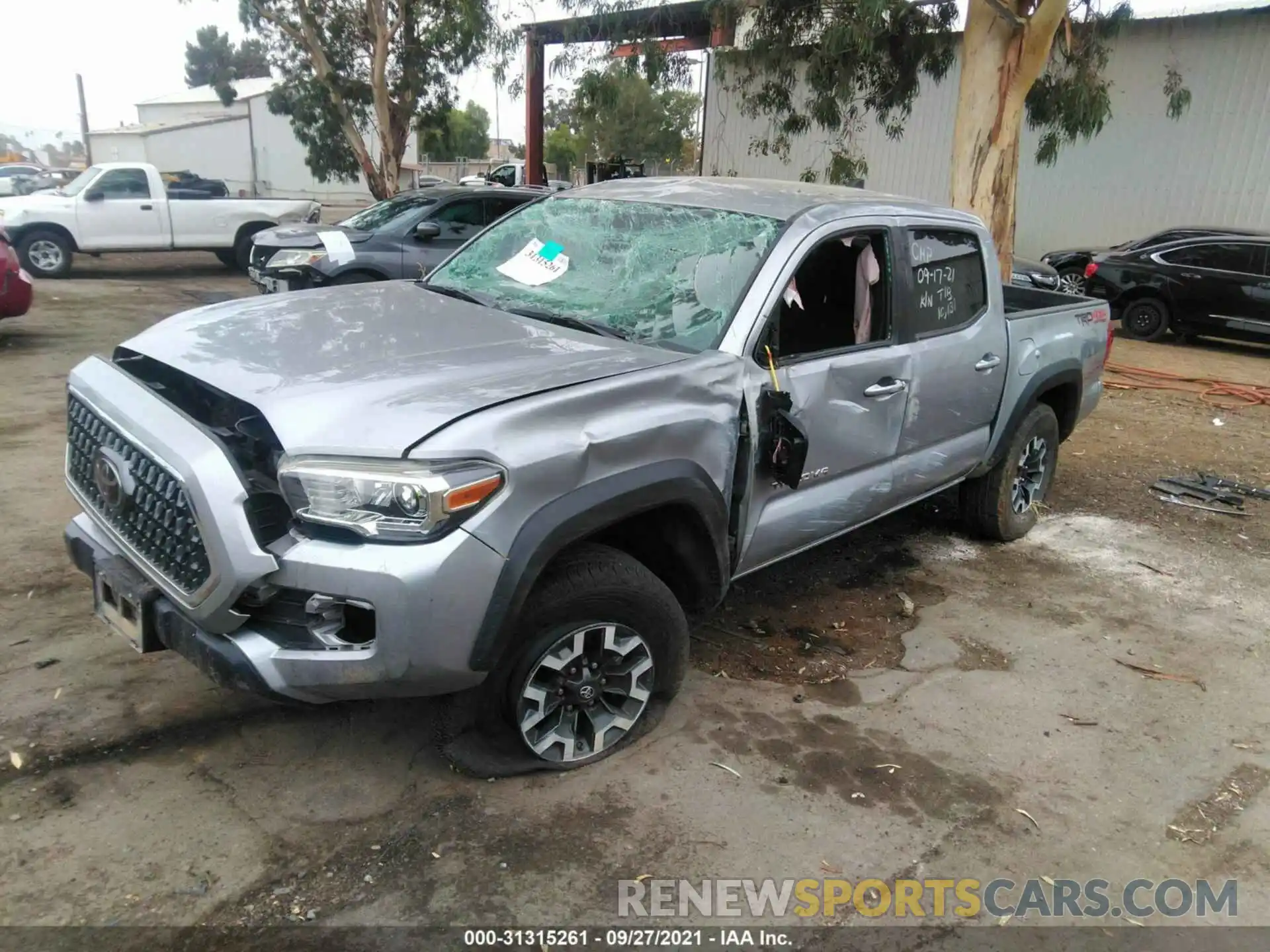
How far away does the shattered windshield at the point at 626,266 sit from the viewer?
11.4 ft

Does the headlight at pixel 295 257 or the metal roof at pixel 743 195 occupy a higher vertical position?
the metal roof at pixel 743 195

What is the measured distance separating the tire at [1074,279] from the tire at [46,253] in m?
14.9

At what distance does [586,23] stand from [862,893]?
13.2 metres

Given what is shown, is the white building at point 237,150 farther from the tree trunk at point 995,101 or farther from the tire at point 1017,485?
the tire at point 1017,485

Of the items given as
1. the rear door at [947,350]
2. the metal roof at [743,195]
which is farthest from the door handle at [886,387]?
the metal roof at [743,195]

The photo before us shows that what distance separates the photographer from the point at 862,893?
8.95ft

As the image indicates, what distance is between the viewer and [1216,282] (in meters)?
12.5

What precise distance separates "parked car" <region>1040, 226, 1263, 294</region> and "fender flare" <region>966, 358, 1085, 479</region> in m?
8.40

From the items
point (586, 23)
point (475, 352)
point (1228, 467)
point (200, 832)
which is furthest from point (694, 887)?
point (586, 23)

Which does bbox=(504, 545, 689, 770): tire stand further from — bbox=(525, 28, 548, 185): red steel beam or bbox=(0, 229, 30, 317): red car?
bbox=(525, 28, 548, 185): red steel beam

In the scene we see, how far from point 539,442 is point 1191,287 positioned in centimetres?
1284

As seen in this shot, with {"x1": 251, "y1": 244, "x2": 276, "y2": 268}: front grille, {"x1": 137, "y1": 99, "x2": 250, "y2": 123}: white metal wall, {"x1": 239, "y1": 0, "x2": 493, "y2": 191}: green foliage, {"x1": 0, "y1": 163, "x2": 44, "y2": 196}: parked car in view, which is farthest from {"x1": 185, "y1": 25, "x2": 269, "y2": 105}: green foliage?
{"x1": 251, "y1": 244, "x2": 276, "y2": 268}: front grille

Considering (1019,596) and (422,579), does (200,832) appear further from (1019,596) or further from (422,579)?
(1019,596)

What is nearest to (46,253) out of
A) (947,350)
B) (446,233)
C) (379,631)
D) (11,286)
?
(11,286)
